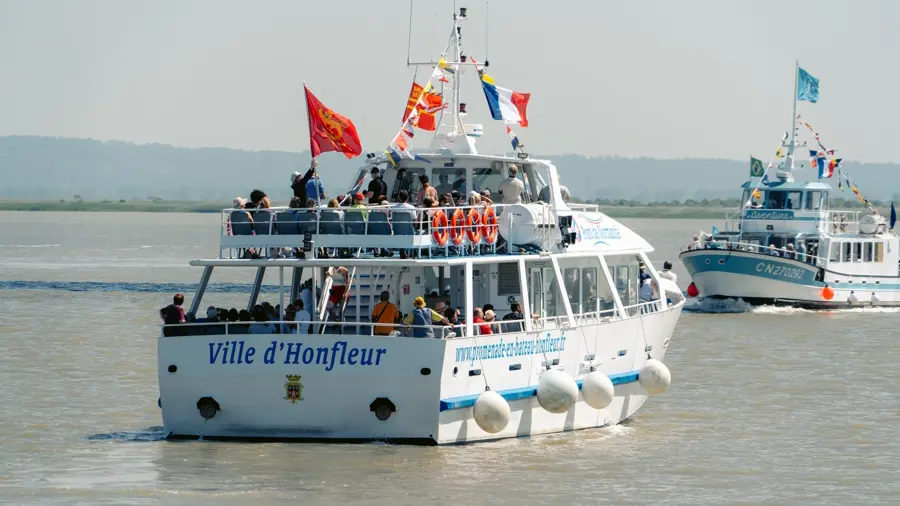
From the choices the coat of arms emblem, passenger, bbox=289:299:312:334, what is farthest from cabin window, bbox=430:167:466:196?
the coat of arms emblem

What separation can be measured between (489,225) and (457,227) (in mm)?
1047

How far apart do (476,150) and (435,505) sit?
25.9ft

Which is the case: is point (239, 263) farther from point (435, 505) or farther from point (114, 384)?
point (114, 384)

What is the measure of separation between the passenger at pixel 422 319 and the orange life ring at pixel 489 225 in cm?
163

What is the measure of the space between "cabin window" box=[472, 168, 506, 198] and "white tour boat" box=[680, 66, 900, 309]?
29.6 metres

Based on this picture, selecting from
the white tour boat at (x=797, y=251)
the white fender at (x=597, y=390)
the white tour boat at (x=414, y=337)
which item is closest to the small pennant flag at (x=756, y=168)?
the white tour boat at (x=797, y=251)

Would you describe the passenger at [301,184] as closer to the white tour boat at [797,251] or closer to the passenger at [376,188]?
the passenger at [376,188]

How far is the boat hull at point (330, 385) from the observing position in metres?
21.1

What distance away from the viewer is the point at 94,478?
2083 cm

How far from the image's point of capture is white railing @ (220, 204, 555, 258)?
21.8 metres

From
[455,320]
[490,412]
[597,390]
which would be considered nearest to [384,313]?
[455,320]

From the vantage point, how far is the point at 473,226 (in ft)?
74.7

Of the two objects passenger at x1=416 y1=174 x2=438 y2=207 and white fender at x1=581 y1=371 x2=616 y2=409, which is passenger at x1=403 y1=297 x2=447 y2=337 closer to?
passenger at x1=416 y1=174 x2=438 y2=207

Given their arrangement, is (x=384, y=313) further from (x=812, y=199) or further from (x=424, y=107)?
(x=812, y=199)
